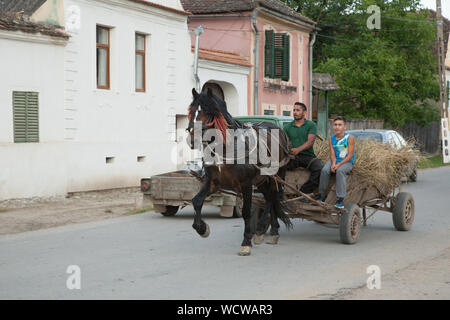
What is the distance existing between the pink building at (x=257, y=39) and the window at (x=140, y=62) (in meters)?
4.74

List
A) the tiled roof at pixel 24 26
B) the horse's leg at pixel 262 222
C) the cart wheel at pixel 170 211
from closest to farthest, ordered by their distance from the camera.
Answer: the horse's leg at pixel 262 222 → the cart wheel at pixel 170 211 → the tiled roof at pixel 24 26

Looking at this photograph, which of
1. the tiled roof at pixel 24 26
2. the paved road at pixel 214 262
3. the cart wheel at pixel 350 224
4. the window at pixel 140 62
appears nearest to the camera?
the paved road at pixel 214 262

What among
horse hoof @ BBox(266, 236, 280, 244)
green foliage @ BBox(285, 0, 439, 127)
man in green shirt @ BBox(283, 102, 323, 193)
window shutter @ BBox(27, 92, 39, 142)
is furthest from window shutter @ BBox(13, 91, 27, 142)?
green foliage @ BBox(285, 0, 439, 127)

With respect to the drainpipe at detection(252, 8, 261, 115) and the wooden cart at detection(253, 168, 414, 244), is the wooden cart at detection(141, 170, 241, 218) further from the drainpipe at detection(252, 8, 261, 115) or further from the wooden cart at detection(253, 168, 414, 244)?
the drainpipe at detection(252, 8, 261, 115)

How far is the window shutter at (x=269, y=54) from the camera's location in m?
27.0

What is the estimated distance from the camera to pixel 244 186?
8.70 meters

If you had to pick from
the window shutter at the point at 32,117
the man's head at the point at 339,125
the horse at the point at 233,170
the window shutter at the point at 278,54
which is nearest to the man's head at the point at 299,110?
the horse at the point at 233,170

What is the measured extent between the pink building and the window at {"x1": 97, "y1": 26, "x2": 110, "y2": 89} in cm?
639

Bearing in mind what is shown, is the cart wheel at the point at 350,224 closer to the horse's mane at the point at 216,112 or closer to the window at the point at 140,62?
the horse's mane at the point at 216,112

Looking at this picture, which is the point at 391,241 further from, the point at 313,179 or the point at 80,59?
the point at 80,59

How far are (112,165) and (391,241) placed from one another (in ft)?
34.7

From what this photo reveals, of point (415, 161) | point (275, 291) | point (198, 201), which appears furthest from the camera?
point (415, 161)

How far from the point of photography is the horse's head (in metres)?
8.03

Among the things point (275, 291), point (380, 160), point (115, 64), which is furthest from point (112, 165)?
Result: point (275, 291)
